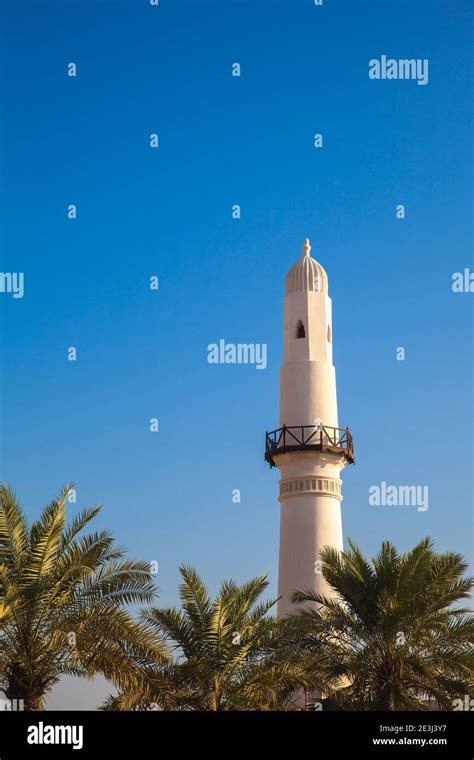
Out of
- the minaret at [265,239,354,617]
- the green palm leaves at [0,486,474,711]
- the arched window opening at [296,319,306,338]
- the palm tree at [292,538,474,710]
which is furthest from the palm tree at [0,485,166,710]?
the arched window opening at [296,319,306,338]

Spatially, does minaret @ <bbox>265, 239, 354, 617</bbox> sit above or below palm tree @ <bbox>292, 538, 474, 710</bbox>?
above

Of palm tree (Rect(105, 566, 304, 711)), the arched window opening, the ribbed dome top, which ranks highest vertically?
the ribbed dome top

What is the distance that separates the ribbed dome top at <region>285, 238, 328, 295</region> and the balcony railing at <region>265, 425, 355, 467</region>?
5.95m

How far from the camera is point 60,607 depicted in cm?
2797

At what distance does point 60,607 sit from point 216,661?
4.48 metres

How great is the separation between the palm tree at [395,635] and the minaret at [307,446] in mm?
11265

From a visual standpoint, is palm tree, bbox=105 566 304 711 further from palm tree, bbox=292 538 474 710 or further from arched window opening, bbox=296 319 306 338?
arched window opening, bbox=296 319 306 338

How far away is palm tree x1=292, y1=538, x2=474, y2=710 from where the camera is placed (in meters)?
30.5

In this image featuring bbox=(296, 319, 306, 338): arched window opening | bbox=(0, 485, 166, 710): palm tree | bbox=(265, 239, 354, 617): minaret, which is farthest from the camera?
bbox=(296, 319, 306, 338): arched window opening
